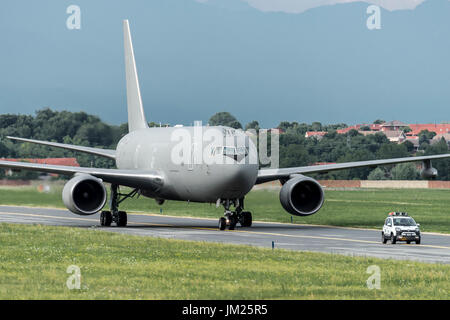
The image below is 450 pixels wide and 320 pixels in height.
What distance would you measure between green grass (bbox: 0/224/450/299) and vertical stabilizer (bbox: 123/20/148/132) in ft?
76.9

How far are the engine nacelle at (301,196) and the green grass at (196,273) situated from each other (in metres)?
10.8

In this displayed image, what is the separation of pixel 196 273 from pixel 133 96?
34994 mm

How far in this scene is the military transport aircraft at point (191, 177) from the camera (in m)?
40.8

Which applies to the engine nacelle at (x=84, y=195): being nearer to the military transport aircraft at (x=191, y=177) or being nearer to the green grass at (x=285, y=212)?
the military transport aircraft at (x=191, y=177)

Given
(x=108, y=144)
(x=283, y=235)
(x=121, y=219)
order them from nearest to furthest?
(x=283, y=235)
(x=121, y=219)
(x=108, y=144)

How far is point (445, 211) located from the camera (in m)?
63.6

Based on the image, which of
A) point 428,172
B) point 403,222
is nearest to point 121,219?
point 403,222

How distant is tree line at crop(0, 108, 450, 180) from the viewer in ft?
225

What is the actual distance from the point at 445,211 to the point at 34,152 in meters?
46.3

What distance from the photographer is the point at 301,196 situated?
45.1 metres

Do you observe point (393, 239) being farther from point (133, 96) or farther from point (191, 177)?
point (133, 96)

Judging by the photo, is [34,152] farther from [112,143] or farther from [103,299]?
[103,299]

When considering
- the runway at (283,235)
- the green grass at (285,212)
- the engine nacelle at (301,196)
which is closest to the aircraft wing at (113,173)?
the runway at (283,235)
